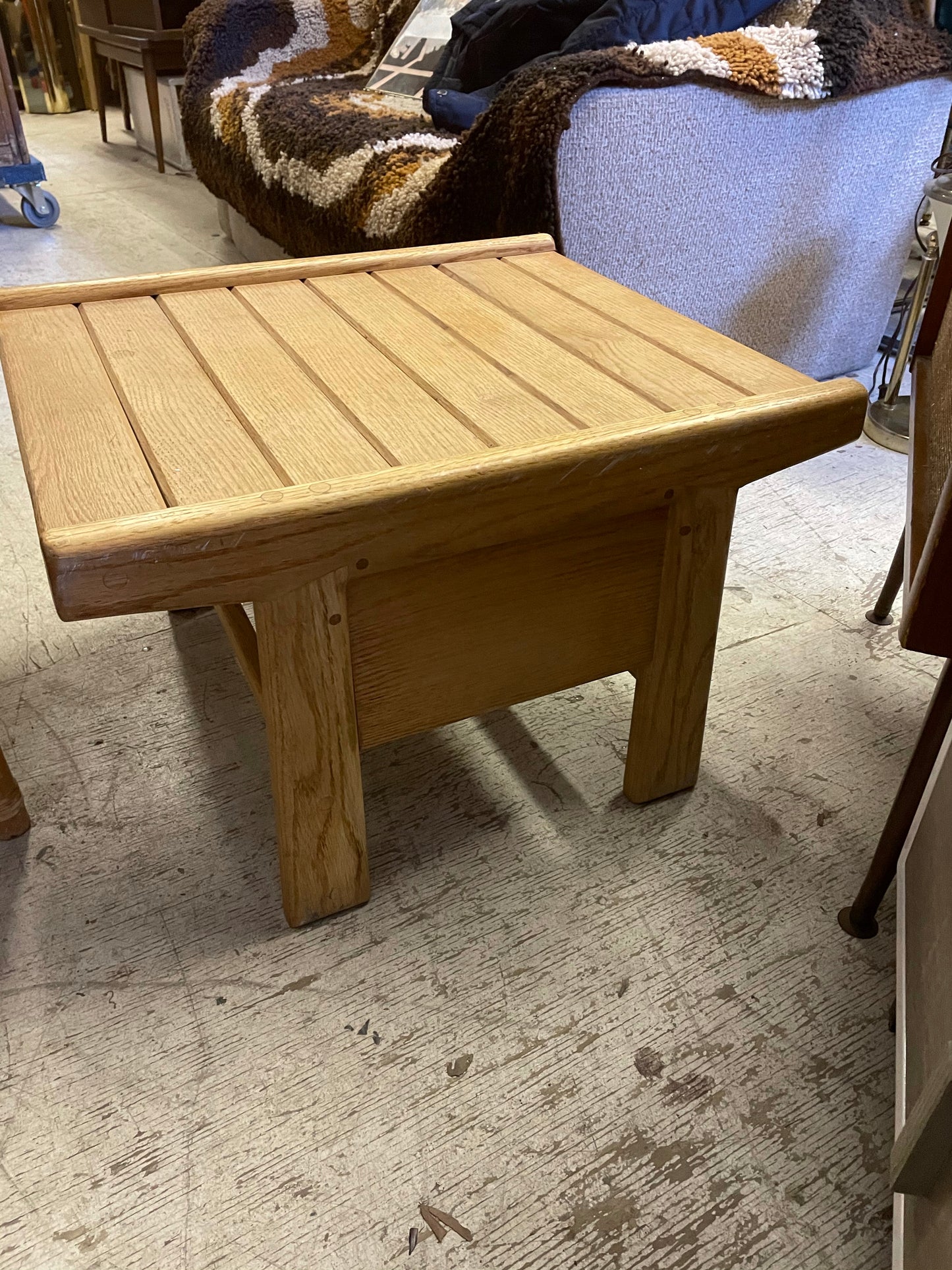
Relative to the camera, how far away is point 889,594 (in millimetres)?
1237

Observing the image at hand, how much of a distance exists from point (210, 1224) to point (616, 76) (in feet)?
4.62

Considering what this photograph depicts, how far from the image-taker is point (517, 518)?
73 cm

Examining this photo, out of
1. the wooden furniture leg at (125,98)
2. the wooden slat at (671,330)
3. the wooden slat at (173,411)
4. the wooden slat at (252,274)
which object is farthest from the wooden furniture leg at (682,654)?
the wooden furniture leg at (125,98)

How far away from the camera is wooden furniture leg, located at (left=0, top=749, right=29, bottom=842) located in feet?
3.01

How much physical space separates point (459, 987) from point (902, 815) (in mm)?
391

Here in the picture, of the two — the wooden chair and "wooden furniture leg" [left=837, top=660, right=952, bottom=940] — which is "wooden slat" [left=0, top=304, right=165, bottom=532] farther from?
"wooden furniture leg" [left=837, top=660, right=952, bottom=940]

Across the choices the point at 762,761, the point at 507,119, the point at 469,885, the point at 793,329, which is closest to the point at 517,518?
the point at 469,885

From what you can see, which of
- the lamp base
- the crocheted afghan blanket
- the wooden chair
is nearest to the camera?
the wooden chair

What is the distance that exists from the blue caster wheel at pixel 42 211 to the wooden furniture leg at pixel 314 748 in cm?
262

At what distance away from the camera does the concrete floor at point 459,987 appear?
2.23 feet

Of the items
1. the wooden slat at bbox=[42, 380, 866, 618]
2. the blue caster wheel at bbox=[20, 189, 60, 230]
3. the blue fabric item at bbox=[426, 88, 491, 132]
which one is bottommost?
the blue caster wheel at bbox=[20, 189, 60, 230]

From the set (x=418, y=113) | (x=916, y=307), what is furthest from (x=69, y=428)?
(x=418, y=113)

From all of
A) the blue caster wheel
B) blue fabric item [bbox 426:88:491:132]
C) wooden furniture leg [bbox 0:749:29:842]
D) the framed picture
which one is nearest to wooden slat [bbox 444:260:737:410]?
wooden furniture leg [bbox 0:749:29:842]

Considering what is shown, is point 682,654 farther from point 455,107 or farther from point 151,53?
point 151,53
